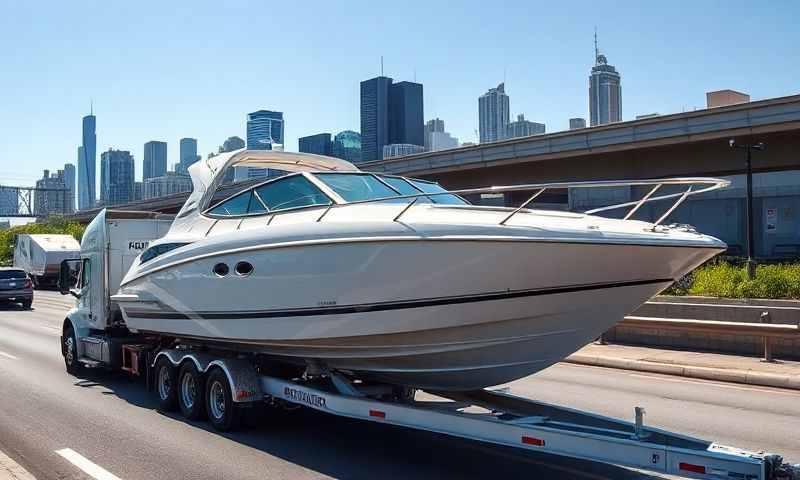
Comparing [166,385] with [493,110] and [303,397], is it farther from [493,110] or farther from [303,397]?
[493,110]

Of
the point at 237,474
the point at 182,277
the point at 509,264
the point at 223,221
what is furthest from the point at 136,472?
the point at 509,264

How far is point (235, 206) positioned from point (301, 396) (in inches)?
102

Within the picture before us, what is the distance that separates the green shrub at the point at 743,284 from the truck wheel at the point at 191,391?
525 inches

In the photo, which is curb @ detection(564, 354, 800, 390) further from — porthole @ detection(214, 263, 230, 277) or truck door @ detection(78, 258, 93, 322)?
truck door @ detection(78, 258, 93, 322)

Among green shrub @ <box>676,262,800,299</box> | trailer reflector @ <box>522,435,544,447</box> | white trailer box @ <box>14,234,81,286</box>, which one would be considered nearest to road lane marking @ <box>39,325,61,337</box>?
green shrub @ <box>676,262,800,299</box>

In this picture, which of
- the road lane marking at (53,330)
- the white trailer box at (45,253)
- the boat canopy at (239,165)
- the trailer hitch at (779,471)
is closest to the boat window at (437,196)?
the boat canopy at (239,165)

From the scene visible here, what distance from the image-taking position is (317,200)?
7.76 m

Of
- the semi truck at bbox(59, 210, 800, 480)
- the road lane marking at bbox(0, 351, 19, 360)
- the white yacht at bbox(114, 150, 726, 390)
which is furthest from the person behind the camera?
the road lane marking at bbox(0, 351, 19, 360)

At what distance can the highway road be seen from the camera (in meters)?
6.78

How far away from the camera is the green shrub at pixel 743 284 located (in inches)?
667

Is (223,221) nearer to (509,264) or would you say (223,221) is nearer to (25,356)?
(509,264)

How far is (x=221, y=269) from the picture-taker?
7.97 metres

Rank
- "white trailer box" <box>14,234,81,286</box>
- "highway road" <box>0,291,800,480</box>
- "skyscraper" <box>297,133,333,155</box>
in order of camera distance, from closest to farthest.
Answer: "highway road" <box>0,291,800,480</box>
"white trailer box" <box>14,234,81,286</box>
"skyscraper" <box>297,133,333,155</box>

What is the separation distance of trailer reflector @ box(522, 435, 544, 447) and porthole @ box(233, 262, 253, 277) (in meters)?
3.32
